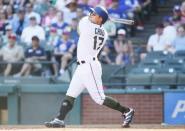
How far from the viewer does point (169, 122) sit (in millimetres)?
13422

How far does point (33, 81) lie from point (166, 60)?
2.73m

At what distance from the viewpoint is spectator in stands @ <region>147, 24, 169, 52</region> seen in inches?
584

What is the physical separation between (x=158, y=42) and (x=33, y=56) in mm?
2682

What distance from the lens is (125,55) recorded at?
14938 mm

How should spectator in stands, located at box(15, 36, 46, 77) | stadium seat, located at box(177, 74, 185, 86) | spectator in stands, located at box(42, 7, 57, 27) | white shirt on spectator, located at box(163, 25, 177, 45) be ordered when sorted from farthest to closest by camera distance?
spectator in stands, located at box(42, 7, 57, 27) < spectator in stands, located at box(15, 36, 46, 77) < white shirt on spectator, located at box(163, 25, 177, 45) < stadium seat, located at box(177, 74, 185, 86)

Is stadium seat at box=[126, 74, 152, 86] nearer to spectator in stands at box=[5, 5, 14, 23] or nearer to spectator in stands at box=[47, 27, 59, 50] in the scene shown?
spectator in stands at box=[47, 27, 59, 50]

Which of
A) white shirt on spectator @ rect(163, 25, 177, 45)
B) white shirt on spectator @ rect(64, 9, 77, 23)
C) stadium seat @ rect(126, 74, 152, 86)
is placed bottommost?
stadium seat @ rect(126, 74, 152, 86)

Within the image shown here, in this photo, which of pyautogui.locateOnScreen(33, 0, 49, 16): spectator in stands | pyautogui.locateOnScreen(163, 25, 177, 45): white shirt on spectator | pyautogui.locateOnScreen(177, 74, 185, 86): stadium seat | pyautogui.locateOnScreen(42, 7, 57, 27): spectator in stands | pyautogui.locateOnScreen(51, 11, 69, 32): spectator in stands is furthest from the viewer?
pyautogui.locateOnScreen(33, 0, 49, 16): spectator in stands

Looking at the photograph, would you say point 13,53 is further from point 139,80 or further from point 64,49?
point 139,80

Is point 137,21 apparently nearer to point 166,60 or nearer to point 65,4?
point 65,4

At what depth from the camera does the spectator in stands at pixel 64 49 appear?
49.3 feet

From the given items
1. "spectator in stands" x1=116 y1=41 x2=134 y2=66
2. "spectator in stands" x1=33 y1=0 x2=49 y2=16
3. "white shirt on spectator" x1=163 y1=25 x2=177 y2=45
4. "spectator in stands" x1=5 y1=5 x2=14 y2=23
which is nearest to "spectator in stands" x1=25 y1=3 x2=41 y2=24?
"spectator in stands" x1=33 y1=0 x2=49 y2=16

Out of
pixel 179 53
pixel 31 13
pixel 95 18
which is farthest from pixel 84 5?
pixel 95 18

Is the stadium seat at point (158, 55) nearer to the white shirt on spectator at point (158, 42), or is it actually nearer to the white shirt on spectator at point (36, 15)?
the white shirt on spectator at point (158, 42)
